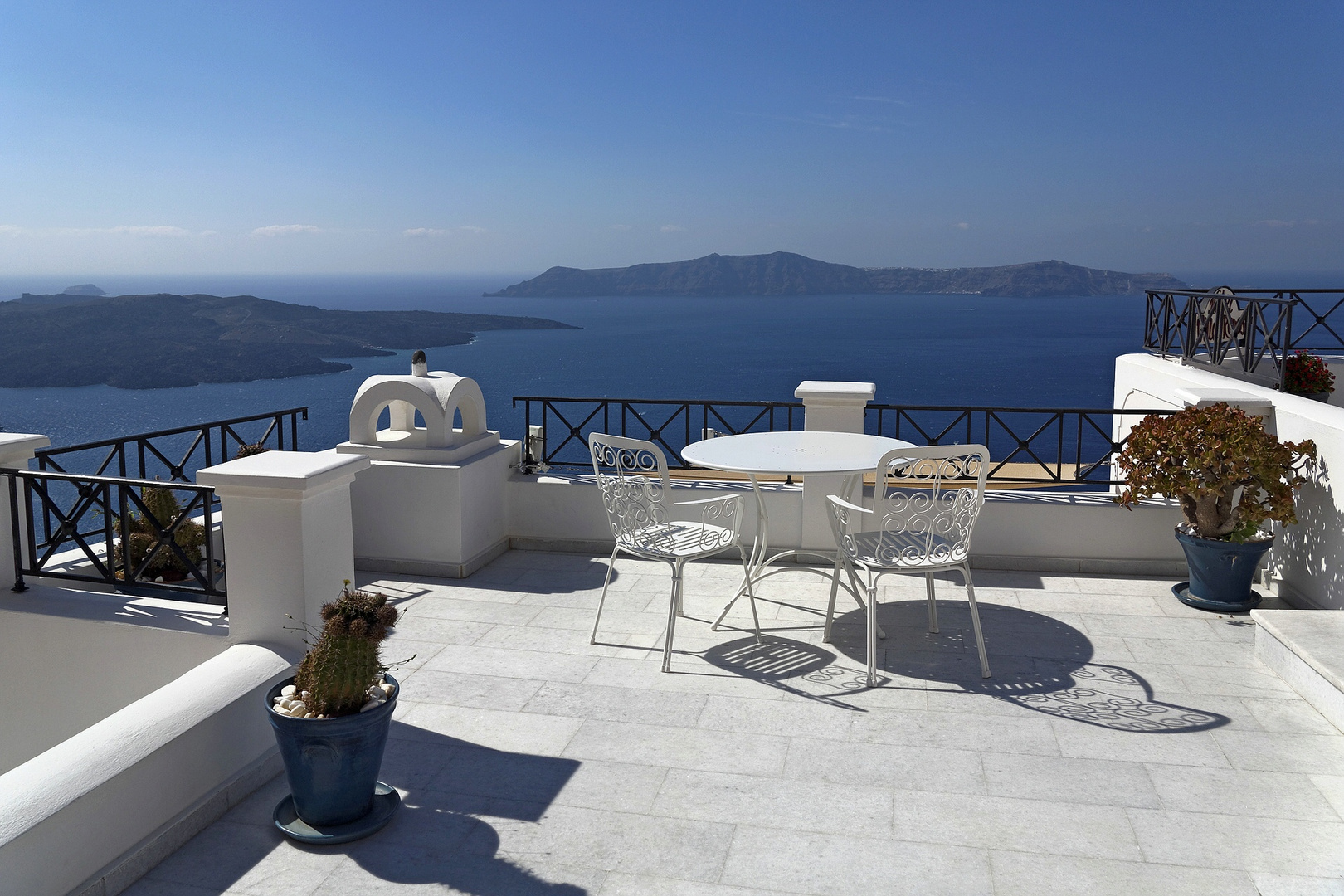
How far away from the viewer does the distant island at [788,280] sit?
221ft

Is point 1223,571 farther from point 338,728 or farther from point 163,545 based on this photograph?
point 163,545

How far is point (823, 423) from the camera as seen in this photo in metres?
5.88

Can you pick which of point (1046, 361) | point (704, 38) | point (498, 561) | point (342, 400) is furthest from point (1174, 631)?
point (1046, 361)

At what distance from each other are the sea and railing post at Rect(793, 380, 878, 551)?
26.7m

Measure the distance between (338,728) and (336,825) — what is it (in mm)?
332

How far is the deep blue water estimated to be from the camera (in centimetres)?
3397

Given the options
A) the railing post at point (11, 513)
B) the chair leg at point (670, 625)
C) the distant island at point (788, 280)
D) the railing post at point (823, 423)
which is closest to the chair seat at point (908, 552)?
the chair leg at point (670, 625)

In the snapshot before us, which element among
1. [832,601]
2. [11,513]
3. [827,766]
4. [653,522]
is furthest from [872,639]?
[11,513]

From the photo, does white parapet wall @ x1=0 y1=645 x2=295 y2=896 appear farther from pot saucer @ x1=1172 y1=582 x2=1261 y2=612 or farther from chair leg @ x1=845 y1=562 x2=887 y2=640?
pot saucer @ x1=1172 y1=582 x2=1261 y2=612

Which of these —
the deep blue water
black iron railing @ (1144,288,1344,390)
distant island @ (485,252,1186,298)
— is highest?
distant island @ (485,252,1186,298)

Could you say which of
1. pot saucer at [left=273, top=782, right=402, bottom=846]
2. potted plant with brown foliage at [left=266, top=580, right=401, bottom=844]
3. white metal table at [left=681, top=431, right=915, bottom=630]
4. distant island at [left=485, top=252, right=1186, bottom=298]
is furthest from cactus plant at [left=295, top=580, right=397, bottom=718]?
distant island at [left=485, top=252, right=1186, bottom=298]

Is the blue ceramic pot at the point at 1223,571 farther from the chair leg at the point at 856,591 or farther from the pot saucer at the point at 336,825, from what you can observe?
the pot saucer at the point at 336,825

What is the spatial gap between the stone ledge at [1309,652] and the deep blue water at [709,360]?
28291mm

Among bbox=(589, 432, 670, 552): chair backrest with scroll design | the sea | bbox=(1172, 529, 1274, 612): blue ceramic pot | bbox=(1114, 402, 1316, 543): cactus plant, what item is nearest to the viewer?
bbox=(589, 432, 670, 552): chair backrest with scroll design
